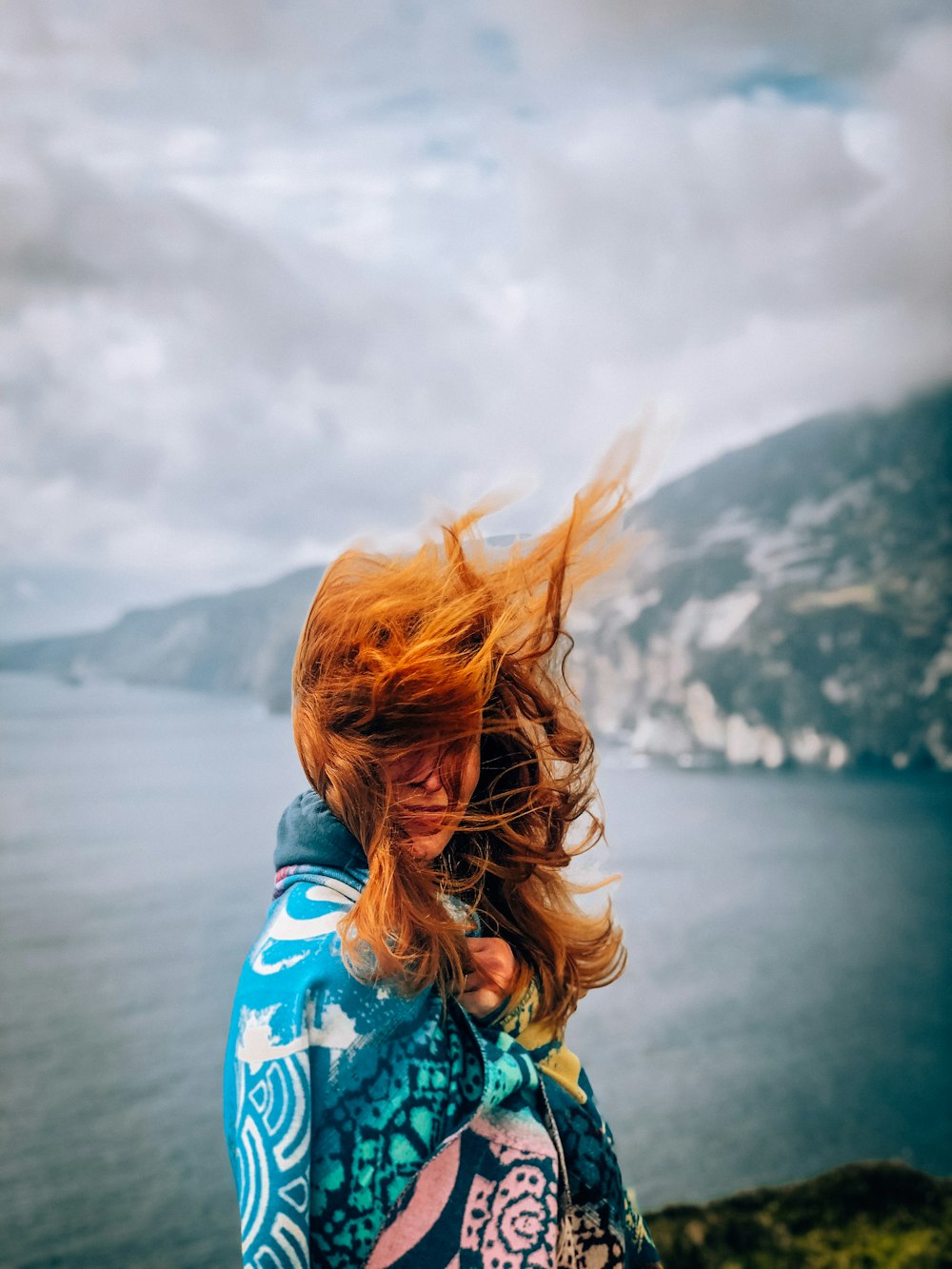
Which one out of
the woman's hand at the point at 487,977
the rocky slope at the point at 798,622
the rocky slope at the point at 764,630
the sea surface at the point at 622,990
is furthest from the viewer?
the rocky slope at the point at 764,630

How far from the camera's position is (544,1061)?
1.79 m

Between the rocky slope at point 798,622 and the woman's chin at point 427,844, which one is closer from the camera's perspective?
the woman's chin at point 427,844

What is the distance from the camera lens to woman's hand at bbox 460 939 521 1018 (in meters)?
1.64

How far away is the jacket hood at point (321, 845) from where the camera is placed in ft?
5.25

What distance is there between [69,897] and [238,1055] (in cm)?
7008

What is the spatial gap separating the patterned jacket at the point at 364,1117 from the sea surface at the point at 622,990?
29442 millimetres

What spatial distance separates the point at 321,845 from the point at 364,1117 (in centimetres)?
43

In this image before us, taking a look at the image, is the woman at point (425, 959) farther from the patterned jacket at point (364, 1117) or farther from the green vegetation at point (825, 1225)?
the green vegetation at point (825, 1225)

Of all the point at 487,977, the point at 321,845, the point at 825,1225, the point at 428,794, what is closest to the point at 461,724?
the point at 428,794

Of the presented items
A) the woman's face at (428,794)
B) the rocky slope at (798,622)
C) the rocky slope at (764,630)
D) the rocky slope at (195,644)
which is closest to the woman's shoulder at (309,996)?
the woman's face at (428,794)

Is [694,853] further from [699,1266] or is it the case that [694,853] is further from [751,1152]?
[699,1266]

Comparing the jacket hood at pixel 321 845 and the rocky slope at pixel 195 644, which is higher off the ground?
the rocky slope at pixel 195 644

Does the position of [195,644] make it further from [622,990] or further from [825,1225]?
[825,1225]

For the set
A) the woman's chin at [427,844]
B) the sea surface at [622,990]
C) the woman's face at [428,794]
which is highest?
the woman's face at [428,794]
